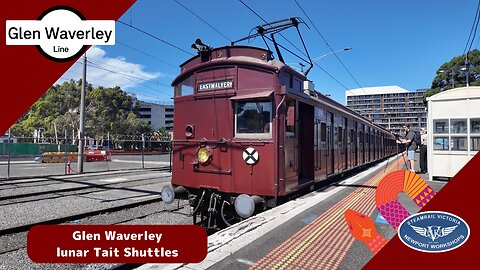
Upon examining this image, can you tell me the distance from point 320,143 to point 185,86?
3.48 m

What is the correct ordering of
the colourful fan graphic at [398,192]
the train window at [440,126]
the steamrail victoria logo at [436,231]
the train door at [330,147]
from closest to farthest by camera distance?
the steamrail victoria logo at [436,231]
the colourful fan graphic at [398,192]
the train door at [330,147]
the train window at [440,126]

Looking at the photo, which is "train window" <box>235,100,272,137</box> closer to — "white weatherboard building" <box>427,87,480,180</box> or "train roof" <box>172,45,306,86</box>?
"train roof" <box>172,45,306,86</box>

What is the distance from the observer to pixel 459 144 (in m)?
8.62

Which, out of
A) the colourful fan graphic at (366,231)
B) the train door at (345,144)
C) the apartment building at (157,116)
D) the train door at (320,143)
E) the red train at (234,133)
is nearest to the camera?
the colourful fan graphic at (366,231)

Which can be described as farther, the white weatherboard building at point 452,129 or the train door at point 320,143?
the white weatherboard building at point 452,129

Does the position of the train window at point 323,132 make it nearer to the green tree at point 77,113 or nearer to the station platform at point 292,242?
the station platform at point 292,242

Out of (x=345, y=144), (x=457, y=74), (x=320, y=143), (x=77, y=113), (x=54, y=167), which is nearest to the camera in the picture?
(x=320, y=143)

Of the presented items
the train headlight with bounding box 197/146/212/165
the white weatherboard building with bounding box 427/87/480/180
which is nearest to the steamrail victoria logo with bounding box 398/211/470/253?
the train headlight with bounding box 197/146/212/165

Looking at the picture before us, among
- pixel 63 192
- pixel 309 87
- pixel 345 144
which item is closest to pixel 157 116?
pixel 63 192

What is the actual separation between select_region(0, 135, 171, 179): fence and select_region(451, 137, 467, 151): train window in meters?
9.83

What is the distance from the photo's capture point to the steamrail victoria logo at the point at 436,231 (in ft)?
6.10

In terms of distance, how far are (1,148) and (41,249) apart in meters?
35.2

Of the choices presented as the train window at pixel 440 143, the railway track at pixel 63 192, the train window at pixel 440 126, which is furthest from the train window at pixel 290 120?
the railway track at pixel 63 192

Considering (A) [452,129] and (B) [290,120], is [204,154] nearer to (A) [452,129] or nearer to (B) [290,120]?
(B) [290,120]
